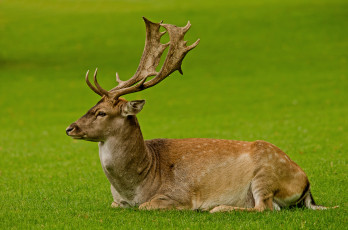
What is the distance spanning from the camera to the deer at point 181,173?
7836 millimetres

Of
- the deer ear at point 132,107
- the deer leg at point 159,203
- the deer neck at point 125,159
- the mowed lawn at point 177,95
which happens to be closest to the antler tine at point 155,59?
the deer ear at point 132,107

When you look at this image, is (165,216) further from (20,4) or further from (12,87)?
(20,4)

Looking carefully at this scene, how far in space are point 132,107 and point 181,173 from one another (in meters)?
1.16

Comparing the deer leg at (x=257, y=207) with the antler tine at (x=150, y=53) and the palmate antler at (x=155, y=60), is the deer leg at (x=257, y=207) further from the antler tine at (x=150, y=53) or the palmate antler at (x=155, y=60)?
the antler tine at (x=150, y=53)

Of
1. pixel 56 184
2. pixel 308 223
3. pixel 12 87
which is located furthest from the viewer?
pixel 12 87

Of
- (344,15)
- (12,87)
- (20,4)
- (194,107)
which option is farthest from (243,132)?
(20,4)

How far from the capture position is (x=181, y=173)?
812cm

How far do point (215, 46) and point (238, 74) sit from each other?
20.5 feet

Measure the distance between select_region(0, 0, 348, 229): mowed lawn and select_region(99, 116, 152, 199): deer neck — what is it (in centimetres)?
37

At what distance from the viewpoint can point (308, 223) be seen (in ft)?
22.4

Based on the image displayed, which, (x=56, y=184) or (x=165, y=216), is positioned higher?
(x=165, y=216)

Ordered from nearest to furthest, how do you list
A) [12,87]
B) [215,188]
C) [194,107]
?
[215,188], [194,107], [12,87]

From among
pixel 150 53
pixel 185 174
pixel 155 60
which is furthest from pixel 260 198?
pixel 150 53

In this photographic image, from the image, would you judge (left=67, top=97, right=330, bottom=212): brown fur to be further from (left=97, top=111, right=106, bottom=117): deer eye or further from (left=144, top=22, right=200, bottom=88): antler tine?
(left=144, top=22, right=200, bottom=88): antler tine
